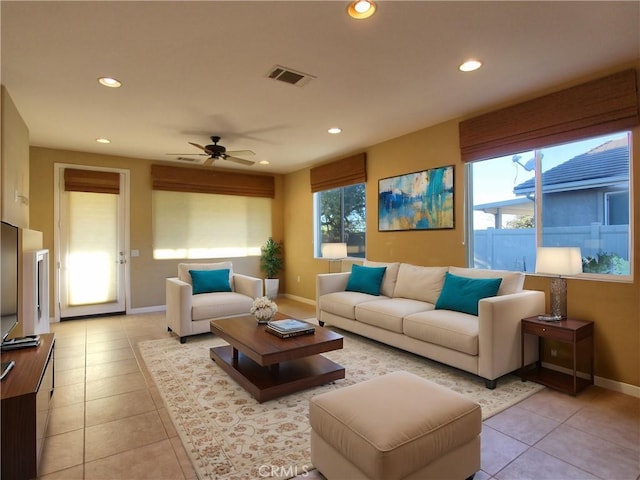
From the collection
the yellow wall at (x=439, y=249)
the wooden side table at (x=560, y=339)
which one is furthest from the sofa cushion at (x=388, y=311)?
the wooden side table at (x=560, y=339)

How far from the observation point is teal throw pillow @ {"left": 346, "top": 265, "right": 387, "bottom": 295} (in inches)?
173

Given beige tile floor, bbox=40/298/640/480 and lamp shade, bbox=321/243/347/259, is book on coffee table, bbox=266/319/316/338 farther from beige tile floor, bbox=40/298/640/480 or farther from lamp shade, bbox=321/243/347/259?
lamp shade, bbox=321/243/347/259

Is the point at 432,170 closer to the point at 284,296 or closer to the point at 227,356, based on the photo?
the point at 227,356

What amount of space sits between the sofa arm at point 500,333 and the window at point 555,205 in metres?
0.70

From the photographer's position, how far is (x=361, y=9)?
80.4 inches

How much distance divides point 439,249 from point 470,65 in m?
2.09

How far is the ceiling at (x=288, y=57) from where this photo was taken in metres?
2.09

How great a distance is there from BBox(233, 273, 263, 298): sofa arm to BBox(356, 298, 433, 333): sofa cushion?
1.41m

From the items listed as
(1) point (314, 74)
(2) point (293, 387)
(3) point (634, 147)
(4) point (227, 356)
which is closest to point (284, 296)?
(4) point (227, 356)

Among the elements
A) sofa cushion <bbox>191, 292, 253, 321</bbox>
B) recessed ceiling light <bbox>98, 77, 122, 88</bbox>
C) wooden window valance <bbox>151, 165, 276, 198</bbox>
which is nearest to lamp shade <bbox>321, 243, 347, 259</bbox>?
sofa cushion <bbox>191, 292, 253, 321</bbox>

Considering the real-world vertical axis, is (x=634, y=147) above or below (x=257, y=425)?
above

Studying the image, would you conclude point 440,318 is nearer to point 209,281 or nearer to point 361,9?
point 361,9

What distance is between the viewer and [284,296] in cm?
719

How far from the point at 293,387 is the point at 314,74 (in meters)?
2.52
